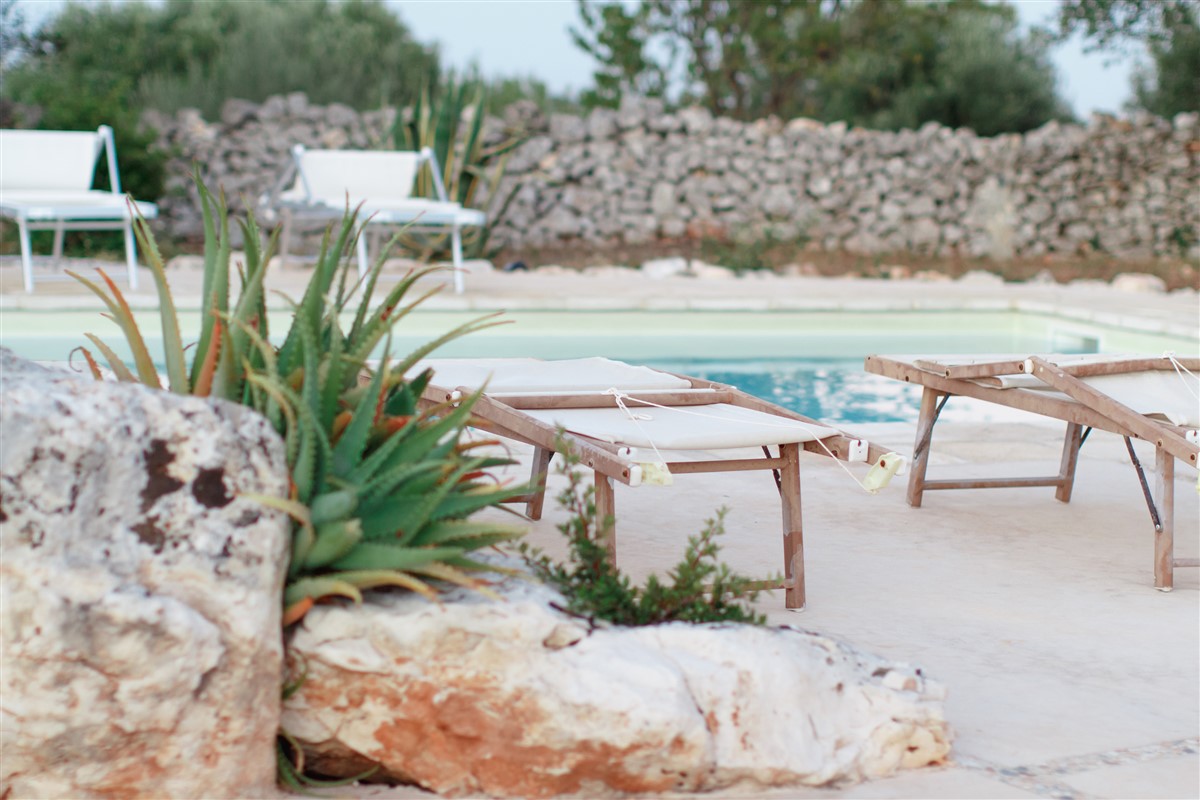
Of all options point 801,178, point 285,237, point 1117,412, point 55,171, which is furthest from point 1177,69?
point 1117,412

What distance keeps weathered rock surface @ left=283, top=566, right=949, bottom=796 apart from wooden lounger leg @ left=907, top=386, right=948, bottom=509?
1.75m

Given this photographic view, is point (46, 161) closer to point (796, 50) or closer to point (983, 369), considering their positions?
point (983, 369)

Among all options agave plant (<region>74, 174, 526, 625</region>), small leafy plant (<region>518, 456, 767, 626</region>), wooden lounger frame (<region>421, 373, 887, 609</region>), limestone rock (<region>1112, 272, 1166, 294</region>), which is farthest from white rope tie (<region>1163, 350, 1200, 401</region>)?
limestone rock (<region>1112, 272, 1166, 294</region>)

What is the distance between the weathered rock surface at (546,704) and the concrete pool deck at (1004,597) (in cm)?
6

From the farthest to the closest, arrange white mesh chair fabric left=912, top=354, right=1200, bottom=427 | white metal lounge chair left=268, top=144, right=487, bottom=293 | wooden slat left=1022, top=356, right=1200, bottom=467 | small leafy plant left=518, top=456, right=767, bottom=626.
A: white metal lounge chair left=268, top=144, right=487, bottom=293
white mesh chair fabric left=912, top=354, right=1200, bottom=427
wooden slat left=1022, top=356, right=1200, bottom=467
small leafy plant left=518, top=456, right=767, bottom=626

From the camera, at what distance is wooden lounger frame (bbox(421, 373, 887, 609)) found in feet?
7.87

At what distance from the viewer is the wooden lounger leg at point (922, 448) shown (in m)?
3.46

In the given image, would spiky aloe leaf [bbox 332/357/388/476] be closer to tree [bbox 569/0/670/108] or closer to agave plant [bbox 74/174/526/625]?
agave plant [bbox 74/174/526/625]

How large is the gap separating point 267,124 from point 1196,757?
11.2 meters

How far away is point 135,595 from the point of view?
152cm

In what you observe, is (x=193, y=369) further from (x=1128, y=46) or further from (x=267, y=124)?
(x=1128, y=46)

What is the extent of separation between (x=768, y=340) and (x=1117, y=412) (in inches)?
200

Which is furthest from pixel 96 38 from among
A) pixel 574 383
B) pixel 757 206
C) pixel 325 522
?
pixel 325 522

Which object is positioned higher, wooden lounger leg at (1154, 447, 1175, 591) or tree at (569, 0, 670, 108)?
tree at (569, 0, 670, 108)
